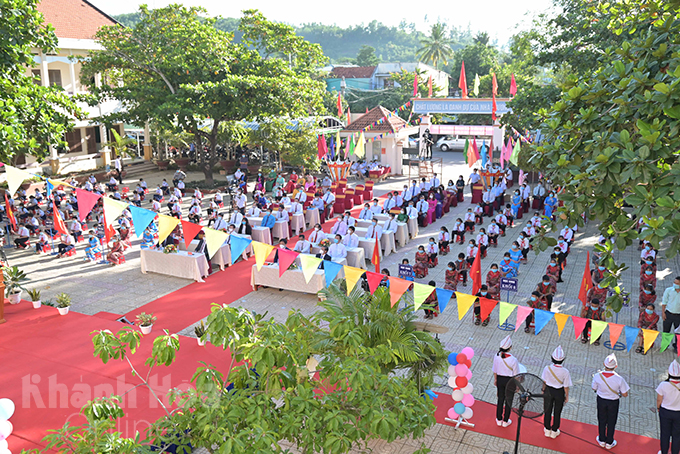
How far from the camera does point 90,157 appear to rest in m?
28.5

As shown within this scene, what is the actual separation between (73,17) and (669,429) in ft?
108

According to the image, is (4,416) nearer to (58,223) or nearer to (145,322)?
(145,322)

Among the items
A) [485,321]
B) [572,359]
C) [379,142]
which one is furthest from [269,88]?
[572,359]

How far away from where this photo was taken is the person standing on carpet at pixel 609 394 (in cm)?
658

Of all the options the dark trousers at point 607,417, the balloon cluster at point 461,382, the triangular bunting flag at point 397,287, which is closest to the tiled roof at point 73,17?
the triangular bunting flag at point 397,287

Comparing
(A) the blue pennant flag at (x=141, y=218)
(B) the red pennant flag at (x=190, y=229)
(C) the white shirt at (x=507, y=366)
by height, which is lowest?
(C) the white shirt at (x=507, y=366)

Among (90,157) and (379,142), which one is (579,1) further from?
(90,157)

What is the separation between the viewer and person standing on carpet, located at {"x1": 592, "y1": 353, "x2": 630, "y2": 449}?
6.58 m

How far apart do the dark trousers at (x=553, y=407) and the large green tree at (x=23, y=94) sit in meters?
10.4

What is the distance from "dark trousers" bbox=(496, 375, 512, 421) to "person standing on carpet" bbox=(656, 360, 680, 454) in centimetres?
175

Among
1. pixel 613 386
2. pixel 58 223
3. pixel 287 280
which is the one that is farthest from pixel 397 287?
pixel 58 223

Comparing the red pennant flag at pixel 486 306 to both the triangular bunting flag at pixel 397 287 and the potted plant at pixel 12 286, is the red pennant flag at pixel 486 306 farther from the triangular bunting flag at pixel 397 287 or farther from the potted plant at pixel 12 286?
the potted plant at pixel 12 286

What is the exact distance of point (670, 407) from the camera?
6297 millimetres

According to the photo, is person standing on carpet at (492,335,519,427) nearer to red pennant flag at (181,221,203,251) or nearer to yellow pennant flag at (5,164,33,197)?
red pennant flag at (181,221,203,251)
